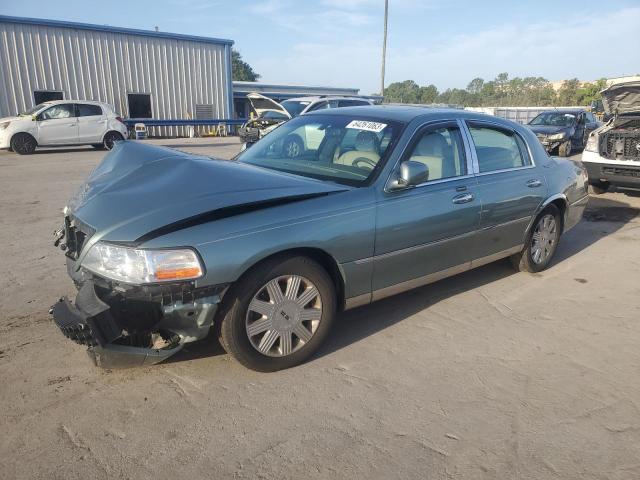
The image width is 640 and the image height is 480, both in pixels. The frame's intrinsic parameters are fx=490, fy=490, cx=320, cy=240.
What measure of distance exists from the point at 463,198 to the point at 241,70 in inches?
3400

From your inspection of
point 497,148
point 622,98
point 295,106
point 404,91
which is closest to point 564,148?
point 622,98

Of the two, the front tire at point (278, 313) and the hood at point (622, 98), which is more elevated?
the hood at point (622, 98)

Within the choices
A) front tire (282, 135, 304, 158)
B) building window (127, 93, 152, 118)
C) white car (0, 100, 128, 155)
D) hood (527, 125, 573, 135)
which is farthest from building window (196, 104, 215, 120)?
front tire (282, 135, 304, 158)

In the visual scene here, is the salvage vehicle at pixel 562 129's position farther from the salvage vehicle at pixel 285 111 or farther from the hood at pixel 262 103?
the hood at pixel 262 103

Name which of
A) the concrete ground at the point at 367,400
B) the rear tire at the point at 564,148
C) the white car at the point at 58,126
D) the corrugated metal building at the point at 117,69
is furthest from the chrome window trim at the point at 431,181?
the corrugated metal building at the point at 117,69

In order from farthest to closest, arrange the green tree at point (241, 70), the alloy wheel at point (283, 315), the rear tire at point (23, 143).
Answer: the green tree at point (241, 70)
the rear tire at point (23, 143)
the alloy wheel at point (283, 315)

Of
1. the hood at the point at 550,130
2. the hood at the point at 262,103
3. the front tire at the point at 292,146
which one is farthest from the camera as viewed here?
the hood at the point at 262,103

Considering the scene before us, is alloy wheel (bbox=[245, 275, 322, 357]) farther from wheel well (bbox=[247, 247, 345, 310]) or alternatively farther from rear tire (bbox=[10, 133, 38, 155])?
rear tire (bbox=[10, 133, 38, 155])

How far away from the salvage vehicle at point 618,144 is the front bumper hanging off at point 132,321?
26.6 ft

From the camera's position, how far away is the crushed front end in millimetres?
2533

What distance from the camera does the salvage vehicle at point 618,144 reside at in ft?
26.9

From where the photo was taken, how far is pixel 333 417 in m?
2.66

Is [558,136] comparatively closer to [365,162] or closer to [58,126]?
[365,162]

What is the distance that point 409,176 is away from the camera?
3.29m
